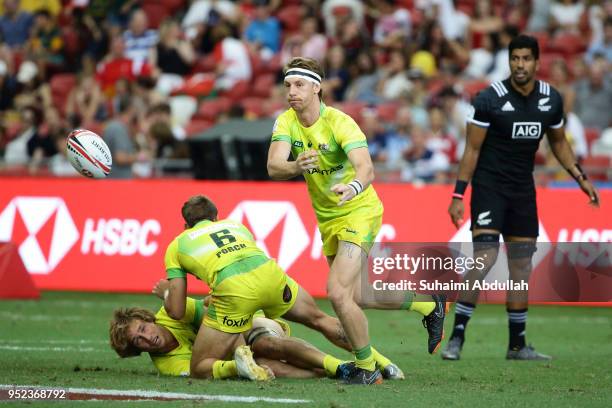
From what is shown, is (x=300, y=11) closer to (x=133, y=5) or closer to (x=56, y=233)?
(x=133, y=5)

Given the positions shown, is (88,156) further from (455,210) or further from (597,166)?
(597,166)

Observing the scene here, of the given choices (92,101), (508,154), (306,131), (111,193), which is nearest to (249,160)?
(111,193)

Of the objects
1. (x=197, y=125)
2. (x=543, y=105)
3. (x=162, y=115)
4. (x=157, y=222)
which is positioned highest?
(x=543, y=105)

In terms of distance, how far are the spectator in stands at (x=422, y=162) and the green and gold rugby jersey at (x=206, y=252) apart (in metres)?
8.26

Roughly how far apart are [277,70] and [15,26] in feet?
21.5

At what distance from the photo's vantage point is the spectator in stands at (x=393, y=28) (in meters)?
21.3

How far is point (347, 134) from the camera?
8.90 meters

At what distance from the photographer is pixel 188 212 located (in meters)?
9.38

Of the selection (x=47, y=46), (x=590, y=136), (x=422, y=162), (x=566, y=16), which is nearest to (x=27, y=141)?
(x=47, y=46)

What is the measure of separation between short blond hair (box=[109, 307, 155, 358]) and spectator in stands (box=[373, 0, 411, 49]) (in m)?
12.5

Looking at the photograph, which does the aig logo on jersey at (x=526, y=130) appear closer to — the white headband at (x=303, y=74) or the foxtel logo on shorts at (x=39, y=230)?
the white headband at (x=303, y=74)

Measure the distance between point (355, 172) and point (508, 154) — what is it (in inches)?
93.2

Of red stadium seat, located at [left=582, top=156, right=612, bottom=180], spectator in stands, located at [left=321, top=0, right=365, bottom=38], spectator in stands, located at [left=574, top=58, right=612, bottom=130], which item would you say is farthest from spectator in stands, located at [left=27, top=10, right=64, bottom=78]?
red stadium seat, located at [left=582, top=156, right=612, bottom=180]

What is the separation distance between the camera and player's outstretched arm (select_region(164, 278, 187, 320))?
9.06 meters
